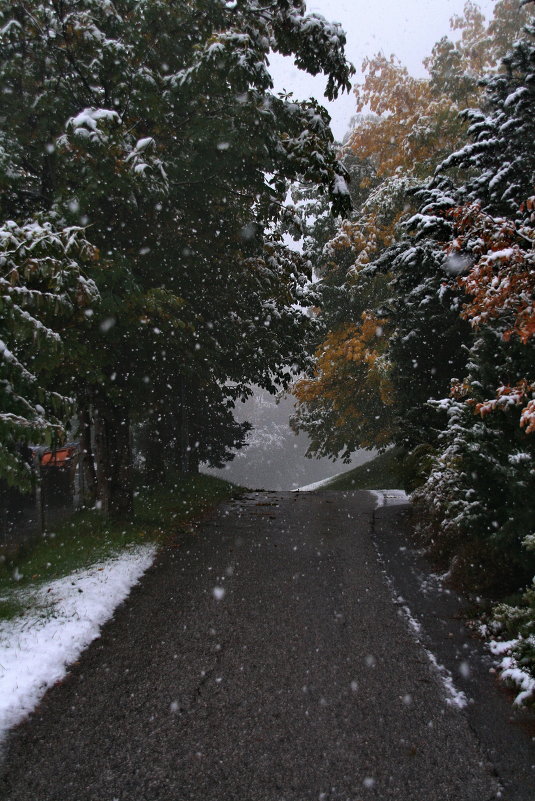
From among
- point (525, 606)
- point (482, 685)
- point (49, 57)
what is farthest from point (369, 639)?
point (49, 57)

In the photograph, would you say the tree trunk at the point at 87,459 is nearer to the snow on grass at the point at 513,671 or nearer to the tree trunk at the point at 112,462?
the tree trunk at the point at 112,462

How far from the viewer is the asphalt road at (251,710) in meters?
3.48

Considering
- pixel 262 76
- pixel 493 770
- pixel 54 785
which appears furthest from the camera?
pixel 262 76

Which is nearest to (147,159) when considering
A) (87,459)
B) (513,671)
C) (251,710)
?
(87,459)

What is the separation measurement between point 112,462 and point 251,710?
7038 millimetres

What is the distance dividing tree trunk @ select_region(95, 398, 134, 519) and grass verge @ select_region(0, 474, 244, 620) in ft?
1.16

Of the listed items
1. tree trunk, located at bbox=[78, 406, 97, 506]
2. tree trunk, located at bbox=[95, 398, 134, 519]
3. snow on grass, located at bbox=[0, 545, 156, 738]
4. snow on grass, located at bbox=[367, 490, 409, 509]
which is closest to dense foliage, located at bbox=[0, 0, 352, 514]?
tree trunk, located at bbox=[95, 398, 134, 519]

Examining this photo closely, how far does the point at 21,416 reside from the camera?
5.61 metres

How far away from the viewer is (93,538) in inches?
366

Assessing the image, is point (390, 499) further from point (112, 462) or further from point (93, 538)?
point (93, 538)

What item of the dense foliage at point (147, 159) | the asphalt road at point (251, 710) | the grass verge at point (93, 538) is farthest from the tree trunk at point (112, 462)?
the asphalt road at point (251, 710)

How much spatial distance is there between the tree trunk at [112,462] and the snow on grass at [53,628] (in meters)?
2.45

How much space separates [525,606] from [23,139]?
33.1 ft

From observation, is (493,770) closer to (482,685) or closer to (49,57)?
(482,685)
